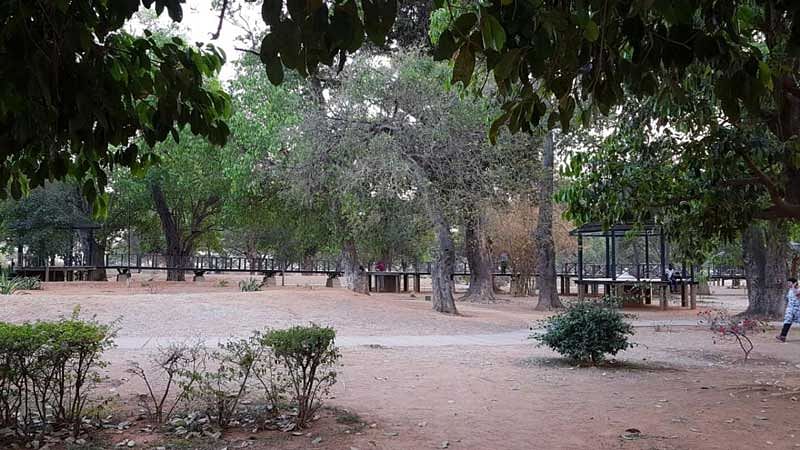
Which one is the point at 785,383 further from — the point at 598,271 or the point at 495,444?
the point at 598,271

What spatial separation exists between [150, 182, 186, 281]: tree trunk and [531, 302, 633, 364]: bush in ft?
83.0

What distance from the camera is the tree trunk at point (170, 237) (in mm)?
33844

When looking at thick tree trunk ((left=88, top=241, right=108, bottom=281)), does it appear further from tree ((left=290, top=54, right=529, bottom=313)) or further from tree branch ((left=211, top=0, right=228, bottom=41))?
tree branch ((left=211, top=0, right=228, bottom=41))

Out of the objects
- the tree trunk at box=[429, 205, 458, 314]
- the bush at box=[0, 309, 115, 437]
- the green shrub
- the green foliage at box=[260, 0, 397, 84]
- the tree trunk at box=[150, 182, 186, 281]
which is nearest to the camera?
the green foliage at box=[260, 0, 397, 84]

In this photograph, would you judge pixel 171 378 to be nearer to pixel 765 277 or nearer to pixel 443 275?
pixel 443 275

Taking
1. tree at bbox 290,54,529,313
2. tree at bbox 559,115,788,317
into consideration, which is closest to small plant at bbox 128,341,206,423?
tree at bbox 559,115,788,317

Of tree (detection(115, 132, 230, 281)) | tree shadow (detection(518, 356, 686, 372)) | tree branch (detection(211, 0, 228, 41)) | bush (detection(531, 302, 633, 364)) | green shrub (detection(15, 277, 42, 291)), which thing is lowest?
tree shadow (detection(518, 356, 686, 372))

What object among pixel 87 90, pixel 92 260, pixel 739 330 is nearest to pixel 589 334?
pixel 739 330

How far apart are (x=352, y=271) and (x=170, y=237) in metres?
12.9

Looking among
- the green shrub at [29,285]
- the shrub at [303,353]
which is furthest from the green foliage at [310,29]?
the green shrub at [29,285]

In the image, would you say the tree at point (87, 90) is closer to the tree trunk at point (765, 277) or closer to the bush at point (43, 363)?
the bush at point (43, 363)

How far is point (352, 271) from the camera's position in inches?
1090

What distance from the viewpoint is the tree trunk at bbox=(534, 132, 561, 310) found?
2605cm

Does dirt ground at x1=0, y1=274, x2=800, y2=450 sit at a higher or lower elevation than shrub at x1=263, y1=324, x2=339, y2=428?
lower
